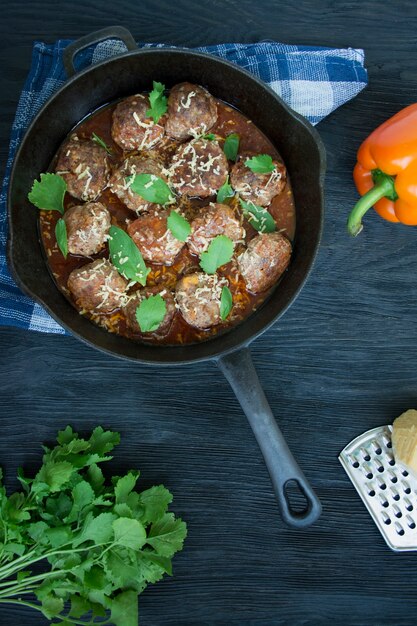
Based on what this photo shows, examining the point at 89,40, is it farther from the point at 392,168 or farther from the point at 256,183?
the point at 392,168

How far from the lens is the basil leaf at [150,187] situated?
8.54 feet

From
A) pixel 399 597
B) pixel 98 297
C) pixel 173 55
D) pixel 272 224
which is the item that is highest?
pixel 173 55

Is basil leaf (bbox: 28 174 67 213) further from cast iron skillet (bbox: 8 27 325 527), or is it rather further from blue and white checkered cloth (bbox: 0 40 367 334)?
blue and white checkered cloth (bbox: 0 40 367 334)

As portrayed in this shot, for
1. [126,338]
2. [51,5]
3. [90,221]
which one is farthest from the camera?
[51,5]

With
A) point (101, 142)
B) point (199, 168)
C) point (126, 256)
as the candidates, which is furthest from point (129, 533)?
point (101, 142)

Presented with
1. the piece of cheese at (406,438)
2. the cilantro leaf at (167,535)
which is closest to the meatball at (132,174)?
the cilantro leaf at (167,535)

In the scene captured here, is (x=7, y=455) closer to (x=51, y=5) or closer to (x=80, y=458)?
(x=80, y=458)

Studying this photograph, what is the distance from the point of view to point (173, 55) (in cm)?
266

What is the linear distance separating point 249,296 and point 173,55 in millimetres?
1041

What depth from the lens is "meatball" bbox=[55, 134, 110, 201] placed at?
265 centimetres

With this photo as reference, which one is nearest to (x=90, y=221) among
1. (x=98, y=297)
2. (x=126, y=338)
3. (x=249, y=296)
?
(x=98, y=297)

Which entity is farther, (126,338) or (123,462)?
(123,462)

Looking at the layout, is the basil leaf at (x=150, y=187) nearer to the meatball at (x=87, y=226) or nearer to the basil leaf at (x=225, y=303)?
the meatball at (x=87, y=226)

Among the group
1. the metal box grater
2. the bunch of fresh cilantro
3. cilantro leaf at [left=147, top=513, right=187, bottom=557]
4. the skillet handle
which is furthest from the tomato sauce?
the metal box grater
